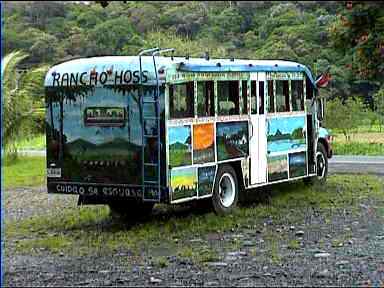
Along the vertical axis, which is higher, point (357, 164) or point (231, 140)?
point (231, 140)

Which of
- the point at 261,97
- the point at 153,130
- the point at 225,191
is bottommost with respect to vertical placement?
the point at 225,191

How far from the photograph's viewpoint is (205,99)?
1264 centimetres

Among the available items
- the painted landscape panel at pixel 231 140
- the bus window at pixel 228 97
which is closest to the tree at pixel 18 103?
the bus window at pixel 228 97

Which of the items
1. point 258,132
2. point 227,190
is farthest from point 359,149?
point 227,190

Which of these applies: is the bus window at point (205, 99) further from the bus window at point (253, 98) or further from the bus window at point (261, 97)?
the bus window at point (261, 97)

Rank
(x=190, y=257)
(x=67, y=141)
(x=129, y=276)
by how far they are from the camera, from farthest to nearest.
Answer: (x=67, y=141)
(x=190, y=257)
(x=129, y=276)

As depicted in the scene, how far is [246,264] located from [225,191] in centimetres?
421

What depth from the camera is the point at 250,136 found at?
1365cm

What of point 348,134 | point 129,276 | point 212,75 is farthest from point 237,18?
point 348,134

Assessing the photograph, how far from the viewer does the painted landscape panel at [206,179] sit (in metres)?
12.4

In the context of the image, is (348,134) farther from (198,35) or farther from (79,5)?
(79,5)

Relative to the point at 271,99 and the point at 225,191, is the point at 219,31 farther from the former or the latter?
the point at 225,191

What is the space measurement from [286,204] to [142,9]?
13.7ft

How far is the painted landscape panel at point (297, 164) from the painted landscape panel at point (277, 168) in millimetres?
195
